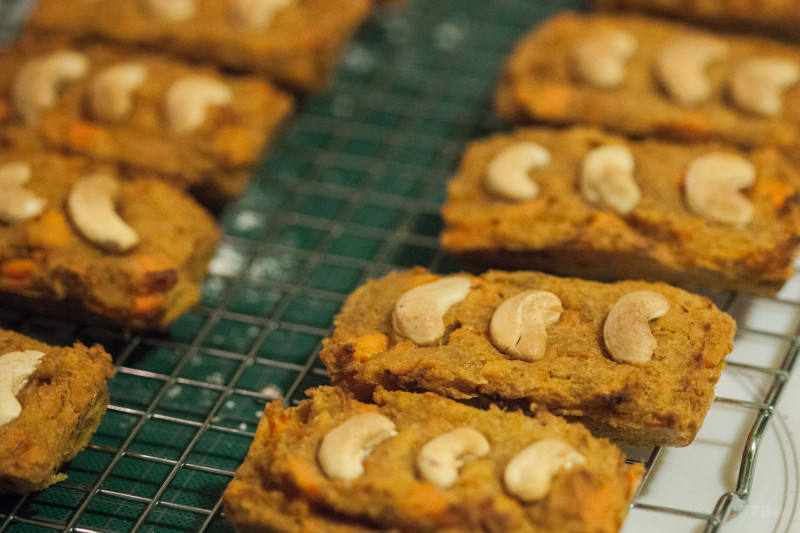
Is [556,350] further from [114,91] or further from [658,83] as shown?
[114,91]

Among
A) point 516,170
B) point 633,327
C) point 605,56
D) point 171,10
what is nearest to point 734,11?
point 605,56

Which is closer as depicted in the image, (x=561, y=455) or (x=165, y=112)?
(x=561, y=455)

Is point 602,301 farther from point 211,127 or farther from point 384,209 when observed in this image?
point 211,127

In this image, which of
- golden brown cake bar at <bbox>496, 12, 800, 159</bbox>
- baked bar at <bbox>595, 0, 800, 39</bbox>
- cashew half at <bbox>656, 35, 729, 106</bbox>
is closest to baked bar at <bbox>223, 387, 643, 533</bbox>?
golden brown cake bar at <bbox>496, 12, 800, 159</bbox>

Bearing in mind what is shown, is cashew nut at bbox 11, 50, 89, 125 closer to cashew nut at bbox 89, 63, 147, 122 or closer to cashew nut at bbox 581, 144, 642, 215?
cashew nut at bbox 89, 63, 147, 122

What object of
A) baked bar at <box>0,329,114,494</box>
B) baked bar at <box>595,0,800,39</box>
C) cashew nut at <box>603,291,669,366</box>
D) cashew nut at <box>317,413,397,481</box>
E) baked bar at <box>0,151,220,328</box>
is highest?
baked bar at <box>595,0,800,39</box>

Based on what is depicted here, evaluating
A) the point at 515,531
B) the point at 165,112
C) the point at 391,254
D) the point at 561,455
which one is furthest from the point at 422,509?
the point at 165,112
